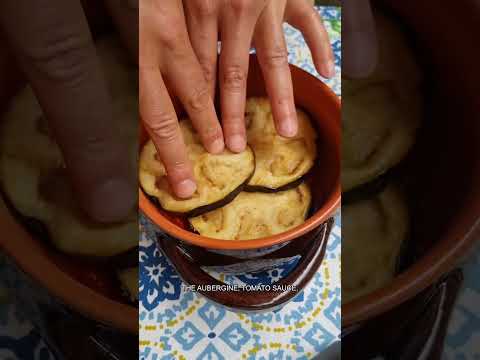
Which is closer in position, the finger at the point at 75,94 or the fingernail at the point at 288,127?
the finger at the point at 75,94

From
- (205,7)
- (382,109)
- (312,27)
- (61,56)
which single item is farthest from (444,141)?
(61,56)

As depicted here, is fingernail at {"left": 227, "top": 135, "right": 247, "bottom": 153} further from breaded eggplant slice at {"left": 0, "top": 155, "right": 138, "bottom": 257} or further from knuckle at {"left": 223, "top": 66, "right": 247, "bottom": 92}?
breaded eggplant slice at {"left": 0, "top": 155, "right": 138, "bottom": 257}

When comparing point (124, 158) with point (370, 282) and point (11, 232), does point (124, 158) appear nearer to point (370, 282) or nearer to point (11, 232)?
point (11, 232)

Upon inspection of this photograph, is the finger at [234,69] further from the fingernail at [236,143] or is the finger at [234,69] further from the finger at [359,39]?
the finger at [359,39]

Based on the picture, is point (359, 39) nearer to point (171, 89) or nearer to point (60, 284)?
point (171, 89)

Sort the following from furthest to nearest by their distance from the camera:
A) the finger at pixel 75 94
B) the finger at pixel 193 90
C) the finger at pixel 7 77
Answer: the finger at pixel 7 77 → the finger at pixel 193 90 → the finger at pixel 75 94

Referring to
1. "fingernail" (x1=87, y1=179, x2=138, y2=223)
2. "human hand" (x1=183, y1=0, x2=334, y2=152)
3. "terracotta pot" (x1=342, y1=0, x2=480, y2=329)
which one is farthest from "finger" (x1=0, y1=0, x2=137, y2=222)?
"terracotta pot" (x1=342, y1=0, x2=480, y2=329)

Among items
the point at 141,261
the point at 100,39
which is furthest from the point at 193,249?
the point at 100,39

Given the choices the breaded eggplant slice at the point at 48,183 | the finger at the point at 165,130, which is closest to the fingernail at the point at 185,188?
the finger at the point at 165,130
